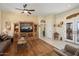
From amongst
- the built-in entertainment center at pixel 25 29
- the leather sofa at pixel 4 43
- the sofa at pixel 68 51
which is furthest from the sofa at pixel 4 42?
the sofa at pixel 68 51

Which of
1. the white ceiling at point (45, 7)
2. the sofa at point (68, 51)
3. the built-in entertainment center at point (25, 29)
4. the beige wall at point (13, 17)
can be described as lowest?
the sofa at point (68, 51)

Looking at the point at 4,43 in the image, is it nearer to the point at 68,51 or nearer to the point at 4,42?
the point at 4,42

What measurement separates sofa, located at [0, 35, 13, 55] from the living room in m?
0.01

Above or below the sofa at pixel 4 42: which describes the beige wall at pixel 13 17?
above

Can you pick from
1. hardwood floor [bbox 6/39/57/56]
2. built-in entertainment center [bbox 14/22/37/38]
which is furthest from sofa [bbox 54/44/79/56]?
built-in entertainment center [bbox 14/22/37/38]

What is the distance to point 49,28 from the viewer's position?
2.63m

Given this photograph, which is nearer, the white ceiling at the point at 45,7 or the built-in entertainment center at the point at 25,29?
the white ceiling at the point at 45,7

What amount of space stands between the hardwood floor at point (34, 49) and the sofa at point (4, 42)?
9 cm

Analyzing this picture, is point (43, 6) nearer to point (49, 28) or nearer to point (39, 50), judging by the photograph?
point (49, 28)

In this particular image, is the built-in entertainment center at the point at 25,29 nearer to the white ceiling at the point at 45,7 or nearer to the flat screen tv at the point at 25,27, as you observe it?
the flat screen tv at the point at 25,27

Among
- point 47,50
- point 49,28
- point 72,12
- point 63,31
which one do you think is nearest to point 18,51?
point 47,50

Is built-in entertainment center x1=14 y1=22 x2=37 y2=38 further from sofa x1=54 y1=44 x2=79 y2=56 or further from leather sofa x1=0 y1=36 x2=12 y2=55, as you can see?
sofa x1=54 y1=44 x2=79 y2=56

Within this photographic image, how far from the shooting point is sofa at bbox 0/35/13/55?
7.94ft

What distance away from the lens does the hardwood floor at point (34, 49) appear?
2449 mm
